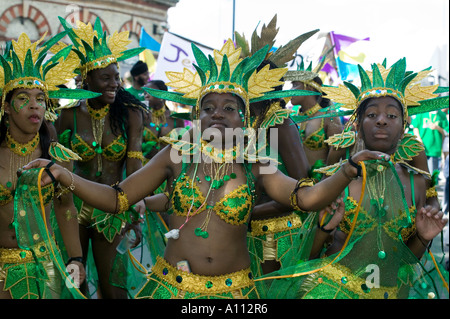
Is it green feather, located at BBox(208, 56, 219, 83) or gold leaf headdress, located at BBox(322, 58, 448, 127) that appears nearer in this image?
green feather, located at BBox(208, 56, 219, 83)

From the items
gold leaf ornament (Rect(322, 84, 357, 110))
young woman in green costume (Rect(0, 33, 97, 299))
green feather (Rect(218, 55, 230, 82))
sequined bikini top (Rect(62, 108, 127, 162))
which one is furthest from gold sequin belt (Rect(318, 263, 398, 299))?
sequined bikini top (Rect(62, 108, 127, 162))

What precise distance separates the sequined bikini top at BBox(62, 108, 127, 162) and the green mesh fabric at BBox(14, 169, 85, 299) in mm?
1681

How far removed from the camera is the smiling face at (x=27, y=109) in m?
3.63

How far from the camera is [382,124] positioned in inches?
141

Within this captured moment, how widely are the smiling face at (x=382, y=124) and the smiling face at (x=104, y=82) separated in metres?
2.12

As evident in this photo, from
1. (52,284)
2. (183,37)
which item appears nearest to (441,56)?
(183,37)

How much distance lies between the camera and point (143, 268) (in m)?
4.11

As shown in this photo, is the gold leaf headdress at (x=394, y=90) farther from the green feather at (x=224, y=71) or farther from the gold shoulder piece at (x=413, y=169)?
the green feather at (x=224, y=71)

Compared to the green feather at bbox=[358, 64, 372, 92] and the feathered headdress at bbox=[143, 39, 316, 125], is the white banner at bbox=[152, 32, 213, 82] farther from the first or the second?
the feathered headdress at bbox=[143, 39, 316, 125]

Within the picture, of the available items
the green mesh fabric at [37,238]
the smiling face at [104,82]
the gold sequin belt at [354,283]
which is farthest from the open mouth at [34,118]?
the gold sequin belt at [354,283]

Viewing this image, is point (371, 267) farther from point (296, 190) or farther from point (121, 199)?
point (121, 199)

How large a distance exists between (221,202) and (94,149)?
200 cm

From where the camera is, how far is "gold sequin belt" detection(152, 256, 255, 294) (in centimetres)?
306


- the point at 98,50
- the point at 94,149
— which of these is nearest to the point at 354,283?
the point at 94,149
